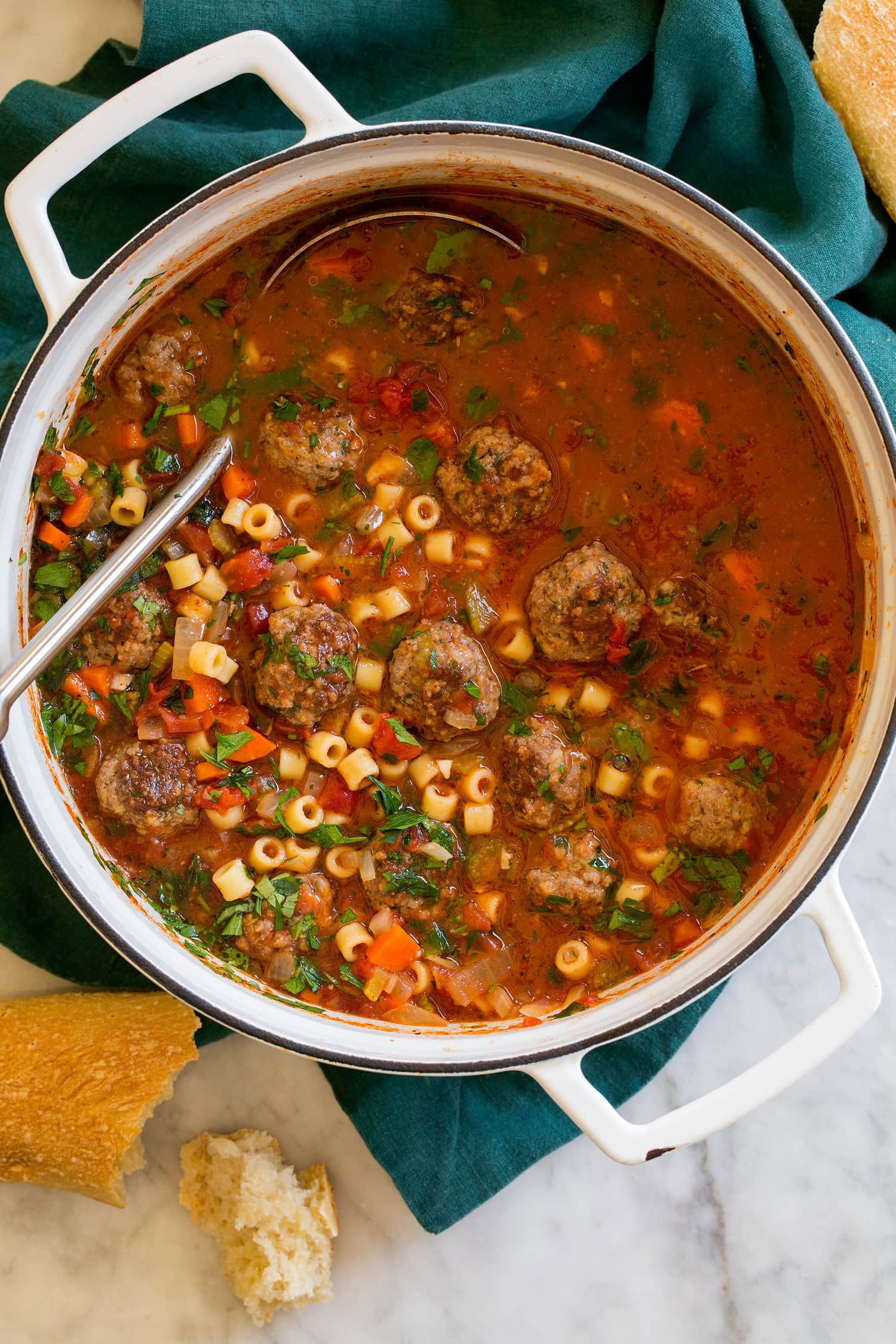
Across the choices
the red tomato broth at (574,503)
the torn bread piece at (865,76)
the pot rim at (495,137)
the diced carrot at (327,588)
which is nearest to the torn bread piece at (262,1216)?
the red tomato broth at (574,503)

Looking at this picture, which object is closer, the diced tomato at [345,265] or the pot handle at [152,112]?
the pot handle at [152,112]

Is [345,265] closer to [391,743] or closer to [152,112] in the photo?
[152,112]

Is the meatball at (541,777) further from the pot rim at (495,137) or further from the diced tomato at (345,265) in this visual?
the diced tomato at (345,265)

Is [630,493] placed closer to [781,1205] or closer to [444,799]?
[444,799]

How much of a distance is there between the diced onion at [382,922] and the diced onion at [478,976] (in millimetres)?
284

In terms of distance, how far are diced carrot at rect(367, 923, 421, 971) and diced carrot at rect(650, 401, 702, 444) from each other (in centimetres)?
196

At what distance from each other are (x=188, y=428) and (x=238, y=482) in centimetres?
24

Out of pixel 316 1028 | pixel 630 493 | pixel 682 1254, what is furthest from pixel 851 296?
pixel 682 1254

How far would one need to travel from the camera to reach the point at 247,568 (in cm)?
368

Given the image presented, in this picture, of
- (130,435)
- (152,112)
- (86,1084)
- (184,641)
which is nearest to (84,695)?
(184,641)

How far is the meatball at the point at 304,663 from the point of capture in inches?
143

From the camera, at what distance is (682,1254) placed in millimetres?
4117

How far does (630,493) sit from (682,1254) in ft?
9.55

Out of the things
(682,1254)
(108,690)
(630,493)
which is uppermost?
(630,493)
